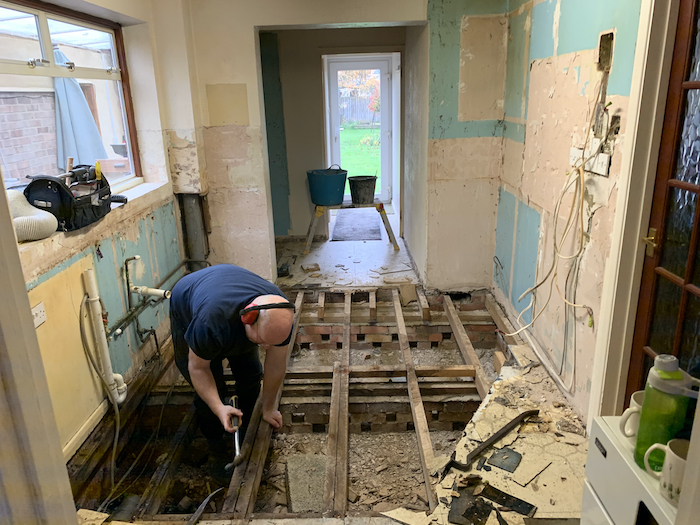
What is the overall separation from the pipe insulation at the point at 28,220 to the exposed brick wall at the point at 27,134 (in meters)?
0.15

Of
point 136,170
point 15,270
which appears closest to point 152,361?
point 136,170

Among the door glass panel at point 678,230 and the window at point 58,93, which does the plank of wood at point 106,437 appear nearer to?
the window at point 58,93

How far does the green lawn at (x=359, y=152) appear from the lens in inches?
312

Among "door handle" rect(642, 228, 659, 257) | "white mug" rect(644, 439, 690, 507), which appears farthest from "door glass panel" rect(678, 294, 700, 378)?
"white mug" rect(644, 439, 690, 507)

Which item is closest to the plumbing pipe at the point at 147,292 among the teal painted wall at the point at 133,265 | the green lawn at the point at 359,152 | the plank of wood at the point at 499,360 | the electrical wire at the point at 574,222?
the teal painted wall at the point at 133,265

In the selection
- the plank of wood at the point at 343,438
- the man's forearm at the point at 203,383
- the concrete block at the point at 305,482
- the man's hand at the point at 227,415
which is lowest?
the concrete block at the point at 305,482

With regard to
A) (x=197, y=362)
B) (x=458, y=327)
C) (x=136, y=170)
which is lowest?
(x=458, y=327)

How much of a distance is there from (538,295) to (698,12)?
5.31 feet

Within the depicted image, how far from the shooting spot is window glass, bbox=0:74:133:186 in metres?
2.21

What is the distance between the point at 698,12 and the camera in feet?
4.84

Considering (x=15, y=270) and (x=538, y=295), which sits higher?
(x=15, y=270)

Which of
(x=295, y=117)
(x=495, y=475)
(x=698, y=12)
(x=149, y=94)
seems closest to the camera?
(x=698, y=12)

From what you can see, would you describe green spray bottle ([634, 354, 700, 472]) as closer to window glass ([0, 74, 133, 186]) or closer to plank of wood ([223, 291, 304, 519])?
plank of wood ([223, 291, 304, 519])

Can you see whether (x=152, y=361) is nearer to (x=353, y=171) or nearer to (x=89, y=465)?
(x=89, y=465)
